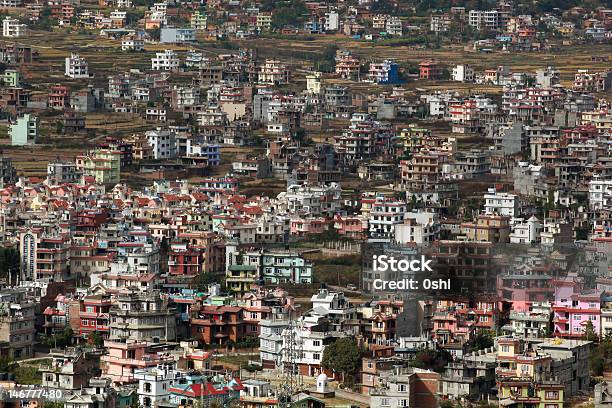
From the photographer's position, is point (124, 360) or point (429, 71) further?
point (429, 71)

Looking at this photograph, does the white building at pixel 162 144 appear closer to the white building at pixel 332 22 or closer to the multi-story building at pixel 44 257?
the multi-story building at pixel 44 257

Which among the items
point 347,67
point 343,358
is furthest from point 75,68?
point 343,358

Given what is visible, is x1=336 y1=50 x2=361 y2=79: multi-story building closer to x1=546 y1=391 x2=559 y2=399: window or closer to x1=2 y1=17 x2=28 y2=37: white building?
x1=2 y1=17 x2=28 y2=37: white building

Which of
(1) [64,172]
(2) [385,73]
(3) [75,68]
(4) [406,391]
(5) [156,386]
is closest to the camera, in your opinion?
(5) [156,386]

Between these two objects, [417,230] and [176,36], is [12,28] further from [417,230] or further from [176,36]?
[417,230]

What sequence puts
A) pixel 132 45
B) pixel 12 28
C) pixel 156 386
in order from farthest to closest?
pixel 12 28, pixel 132 45, pixel 156 386

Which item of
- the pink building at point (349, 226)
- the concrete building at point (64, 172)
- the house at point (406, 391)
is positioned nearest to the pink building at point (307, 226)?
the pink building at point (349, 226)
